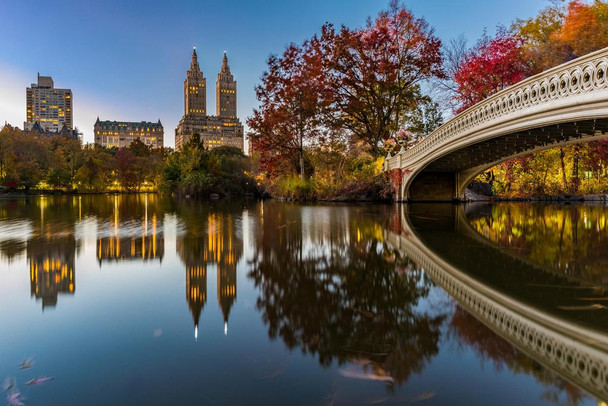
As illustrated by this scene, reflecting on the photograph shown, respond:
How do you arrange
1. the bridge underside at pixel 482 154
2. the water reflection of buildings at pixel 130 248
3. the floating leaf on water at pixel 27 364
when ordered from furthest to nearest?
the bridge underside at pixel 482 154 → the water reflection of buildings at pixel 130 248 → the floating leaf on water at pixel 27 364

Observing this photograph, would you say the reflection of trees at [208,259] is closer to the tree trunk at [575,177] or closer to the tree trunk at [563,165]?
the tree trunk at [563,165]

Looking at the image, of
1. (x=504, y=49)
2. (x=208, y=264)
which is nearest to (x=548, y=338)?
(x=208, y=264)

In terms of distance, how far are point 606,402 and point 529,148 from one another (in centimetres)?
1600

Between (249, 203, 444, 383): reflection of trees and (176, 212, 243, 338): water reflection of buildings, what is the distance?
27 cm

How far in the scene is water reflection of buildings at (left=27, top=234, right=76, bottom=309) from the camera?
3.46 meters

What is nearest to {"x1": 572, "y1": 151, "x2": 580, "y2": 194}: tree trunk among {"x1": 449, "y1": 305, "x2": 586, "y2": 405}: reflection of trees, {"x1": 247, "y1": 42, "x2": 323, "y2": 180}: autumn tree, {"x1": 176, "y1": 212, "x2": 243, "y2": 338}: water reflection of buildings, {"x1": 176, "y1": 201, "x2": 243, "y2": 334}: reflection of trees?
{"x1": 247, "y1": 42, "x2": 323, "y2": 180}: autumn tree

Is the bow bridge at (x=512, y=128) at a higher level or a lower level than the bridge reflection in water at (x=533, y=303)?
higher

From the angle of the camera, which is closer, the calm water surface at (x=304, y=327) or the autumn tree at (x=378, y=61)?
the calm water surface at (x=304, y=327)

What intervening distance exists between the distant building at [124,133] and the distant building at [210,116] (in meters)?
14.0

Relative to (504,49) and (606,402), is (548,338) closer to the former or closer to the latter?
(606,402)

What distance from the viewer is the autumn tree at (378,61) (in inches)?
837

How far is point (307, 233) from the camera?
753 cm

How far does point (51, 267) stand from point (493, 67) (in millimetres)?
22258

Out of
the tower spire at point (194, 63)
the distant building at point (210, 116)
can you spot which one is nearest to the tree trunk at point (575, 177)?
the distant building at point (210, 116)
